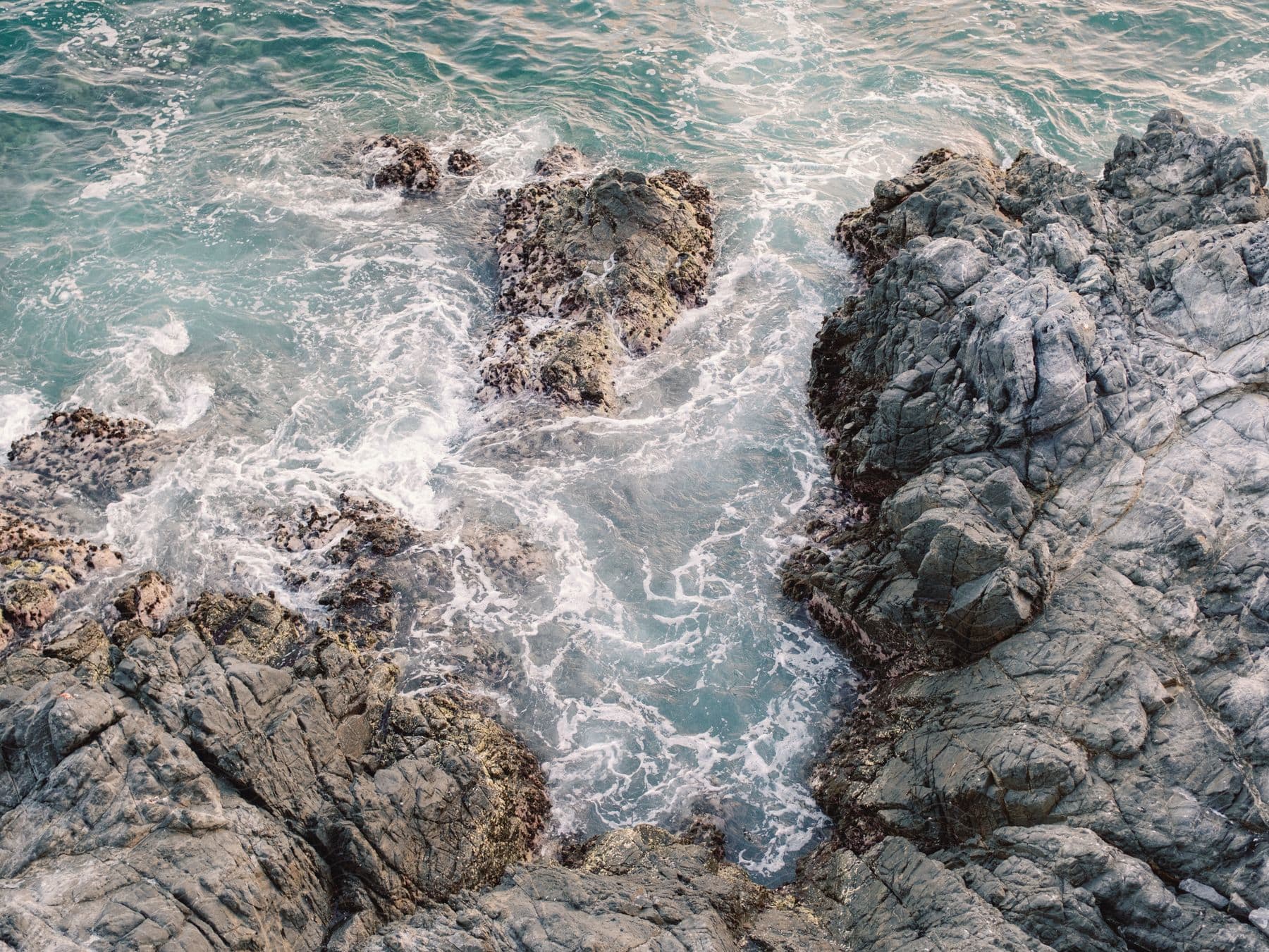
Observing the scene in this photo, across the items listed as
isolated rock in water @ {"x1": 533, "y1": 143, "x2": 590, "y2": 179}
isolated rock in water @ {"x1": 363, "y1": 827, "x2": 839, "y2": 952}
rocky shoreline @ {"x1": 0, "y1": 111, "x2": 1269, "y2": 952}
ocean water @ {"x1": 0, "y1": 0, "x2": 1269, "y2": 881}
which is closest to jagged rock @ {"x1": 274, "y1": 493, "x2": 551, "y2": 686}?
rocky shoreline @ {"x1": 0, "y1": 111, "x2": 1269, "y2": 952}

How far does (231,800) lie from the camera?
655 inches

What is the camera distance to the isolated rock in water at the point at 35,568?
23125mm

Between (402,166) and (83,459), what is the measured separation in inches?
691

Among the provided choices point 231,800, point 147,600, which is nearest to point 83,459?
point 147,600

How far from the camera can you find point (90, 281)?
32.3m

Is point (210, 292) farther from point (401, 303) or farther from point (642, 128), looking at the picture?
point (642, 128)

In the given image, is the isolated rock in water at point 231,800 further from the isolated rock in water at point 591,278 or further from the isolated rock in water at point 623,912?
the isolated rock in water at point 591,278

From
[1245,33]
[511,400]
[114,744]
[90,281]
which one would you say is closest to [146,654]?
[114,744]

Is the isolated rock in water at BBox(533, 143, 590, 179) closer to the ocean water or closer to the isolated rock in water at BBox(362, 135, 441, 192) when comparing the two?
the ocean water

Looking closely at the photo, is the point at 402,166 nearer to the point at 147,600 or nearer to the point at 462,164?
the point at 462,164

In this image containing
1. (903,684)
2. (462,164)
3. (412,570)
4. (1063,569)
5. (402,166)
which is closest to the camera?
(1063,569)

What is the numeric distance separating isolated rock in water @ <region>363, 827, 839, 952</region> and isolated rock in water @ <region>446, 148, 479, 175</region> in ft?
96.1

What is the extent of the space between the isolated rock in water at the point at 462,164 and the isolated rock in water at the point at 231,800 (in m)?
24.1

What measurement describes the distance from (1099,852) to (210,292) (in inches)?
1263
